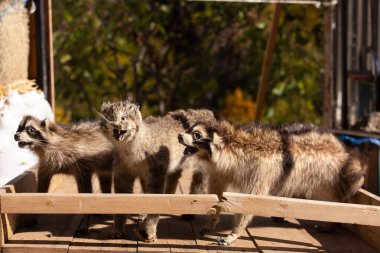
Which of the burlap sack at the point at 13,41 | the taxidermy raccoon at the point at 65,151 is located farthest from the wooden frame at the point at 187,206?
the burlap sack at the point at 13,41

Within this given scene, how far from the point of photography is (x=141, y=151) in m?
5.11

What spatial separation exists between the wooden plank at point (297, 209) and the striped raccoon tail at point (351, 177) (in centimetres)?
69

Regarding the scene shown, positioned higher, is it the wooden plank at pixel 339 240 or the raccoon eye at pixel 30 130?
the raccoon eye at pixel 30 130

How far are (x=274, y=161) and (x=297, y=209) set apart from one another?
55 cm

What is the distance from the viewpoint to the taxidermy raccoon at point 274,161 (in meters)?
4.97

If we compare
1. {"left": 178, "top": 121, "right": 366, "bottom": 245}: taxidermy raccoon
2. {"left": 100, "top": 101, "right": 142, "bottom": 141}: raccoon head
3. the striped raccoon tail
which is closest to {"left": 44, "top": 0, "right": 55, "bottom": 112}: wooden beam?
{"left": 100, "top": 101, "right": 142, "bottom": 141}: raccoon head

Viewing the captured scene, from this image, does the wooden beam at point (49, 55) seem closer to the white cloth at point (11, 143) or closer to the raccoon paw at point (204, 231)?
the white cloth at point (11, 143)

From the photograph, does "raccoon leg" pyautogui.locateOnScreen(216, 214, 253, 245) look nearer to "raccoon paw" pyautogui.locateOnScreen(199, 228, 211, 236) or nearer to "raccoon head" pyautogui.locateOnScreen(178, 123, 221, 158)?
"raccoon paw" pyautogui.locateOnScreen(199, 228, 211, 236)

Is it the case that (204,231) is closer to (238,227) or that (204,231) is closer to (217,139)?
(238,227)

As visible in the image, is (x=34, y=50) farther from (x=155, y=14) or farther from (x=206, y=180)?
(x=155, y=14)

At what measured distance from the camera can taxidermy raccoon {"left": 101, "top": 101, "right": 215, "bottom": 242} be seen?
4902 mm

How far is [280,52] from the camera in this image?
40.2 ft

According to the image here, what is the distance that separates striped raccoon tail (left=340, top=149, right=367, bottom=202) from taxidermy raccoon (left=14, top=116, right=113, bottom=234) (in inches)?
73.9

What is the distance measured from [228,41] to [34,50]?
6073 millimetres
